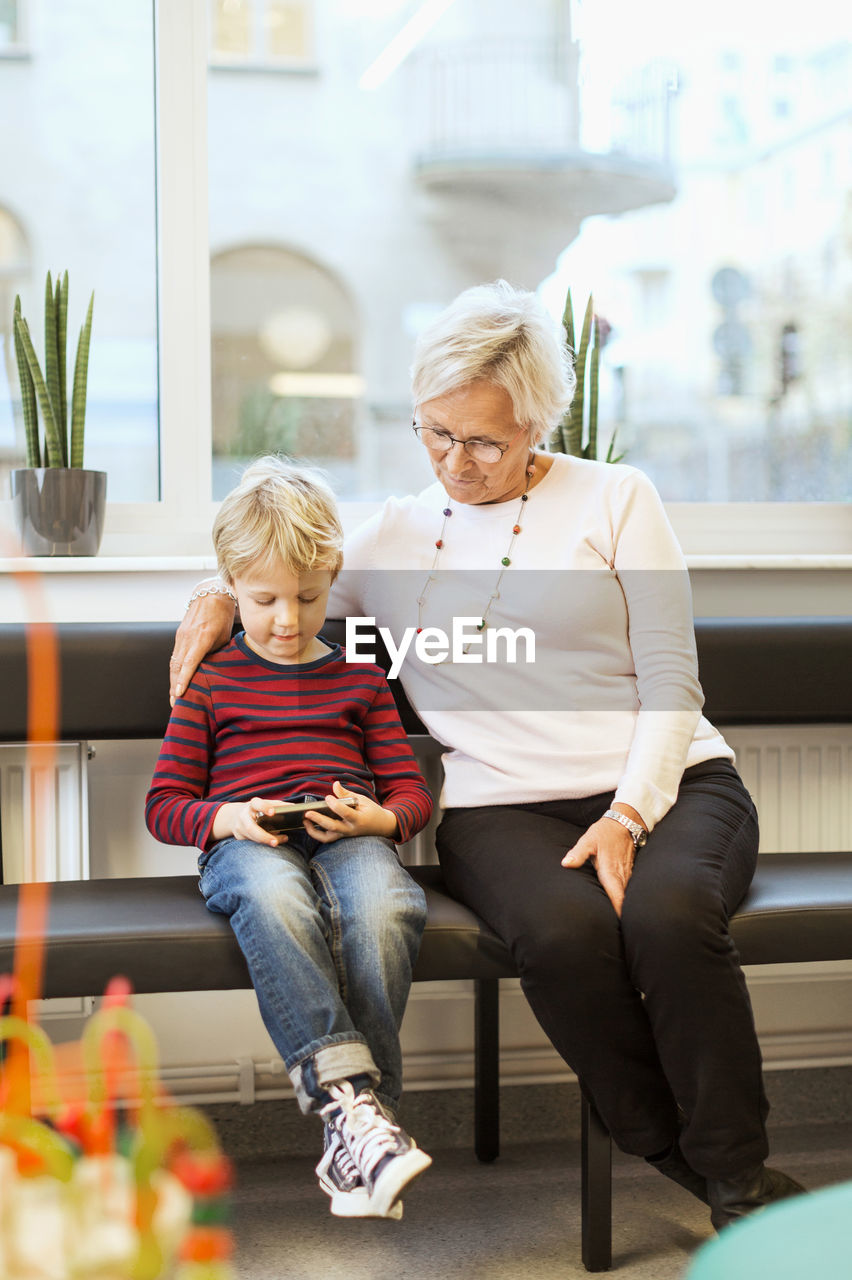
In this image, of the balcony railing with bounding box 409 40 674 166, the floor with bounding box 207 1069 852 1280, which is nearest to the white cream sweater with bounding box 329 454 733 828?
the floor with bounding box 207 1069 852 1280

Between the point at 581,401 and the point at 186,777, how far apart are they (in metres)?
1.02

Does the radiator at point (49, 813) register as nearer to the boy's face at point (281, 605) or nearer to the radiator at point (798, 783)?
the boy's face at point (281, 605)

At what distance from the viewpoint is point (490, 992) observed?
191 centimetres

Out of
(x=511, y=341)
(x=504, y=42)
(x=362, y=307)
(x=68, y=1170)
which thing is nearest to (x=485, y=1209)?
(x=511, y=341)

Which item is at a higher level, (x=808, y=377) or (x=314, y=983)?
(x=808, y=377)

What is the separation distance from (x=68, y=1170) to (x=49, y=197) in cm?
200

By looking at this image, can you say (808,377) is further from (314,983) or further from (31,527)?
(314,983)

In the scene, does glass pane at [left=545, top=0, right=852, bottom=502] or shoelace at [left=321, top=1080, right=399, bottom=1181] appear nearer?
shoelace at [left=321, top=1080, right=399, bottom=1181]

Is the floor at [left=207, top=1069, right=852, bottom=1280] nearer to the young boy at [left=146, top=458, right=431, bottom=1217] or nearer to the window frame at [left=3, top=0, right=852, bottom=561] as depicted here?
the young boy at [left=146, top=458, right=431, bottom=1217]

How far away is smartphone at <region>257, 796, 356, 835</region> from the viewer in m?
1.51

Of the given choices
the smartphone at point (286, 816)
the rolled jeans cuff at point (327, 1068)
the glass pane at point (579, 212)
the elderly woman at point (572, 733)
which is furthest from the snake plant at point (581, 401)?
the rolled jeans cuff at point (327, 1068)

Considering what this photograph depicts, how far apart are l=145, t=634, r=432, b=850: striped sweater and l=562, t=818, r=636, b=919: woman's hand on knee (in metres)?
0.22

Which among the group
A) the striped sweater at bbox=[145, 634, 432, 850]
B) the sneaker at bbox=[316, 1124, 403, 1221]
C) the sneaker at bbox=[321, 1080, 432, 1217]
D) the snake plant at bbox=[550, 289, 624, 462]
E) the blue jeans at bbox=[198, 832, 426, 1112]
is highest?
the snake plant at bbox=[550, 289, 624, 462]

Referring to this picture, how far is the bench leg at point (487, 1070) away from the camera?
6.26 feet
